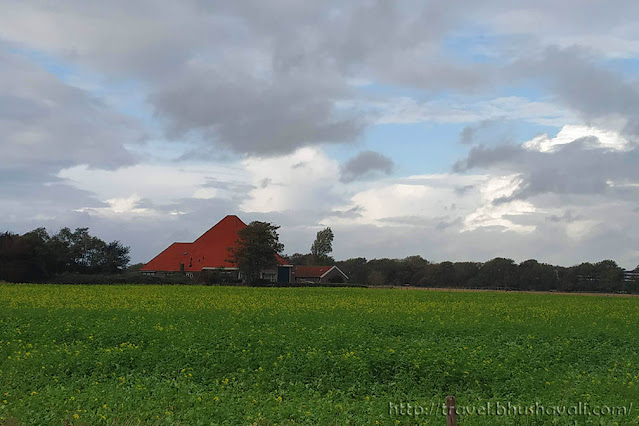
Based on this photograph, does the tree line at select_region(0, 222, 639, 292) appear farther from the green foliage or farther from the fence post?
the fence post

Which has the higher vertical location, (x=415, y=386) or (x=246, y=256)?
(x=246, y=256)

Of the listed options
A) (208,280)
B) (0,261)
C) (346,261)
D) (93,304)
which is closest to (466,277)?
(346,261)

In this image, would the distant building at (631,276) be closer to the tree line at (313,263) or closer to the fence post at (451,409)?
the tree line at (313,263)

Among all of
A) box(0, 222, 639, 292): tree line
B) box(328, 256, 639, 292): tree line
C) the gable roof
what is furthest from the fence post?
the gable roof

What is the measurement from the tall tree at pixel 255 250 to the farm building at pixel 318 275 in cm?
2662

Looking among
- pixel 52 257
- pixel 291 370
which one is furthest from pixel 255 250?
pixel 291 370

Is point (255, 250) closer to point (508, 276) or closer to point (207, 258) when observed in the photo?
point (207, 258)

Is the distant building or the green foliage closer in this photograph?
the distant building

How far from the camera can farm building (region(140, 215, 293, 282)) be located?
9750 cm

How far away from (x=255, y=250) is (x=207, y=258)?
519 inches

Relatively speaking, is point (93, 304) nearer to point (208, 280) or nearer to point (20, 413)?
point (20, 413)

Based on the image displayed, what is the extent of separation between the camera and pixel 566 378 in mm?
18562

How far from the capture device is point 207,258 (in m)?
98.9

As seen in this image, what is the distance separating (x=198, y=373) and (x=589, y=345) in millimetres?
16033
